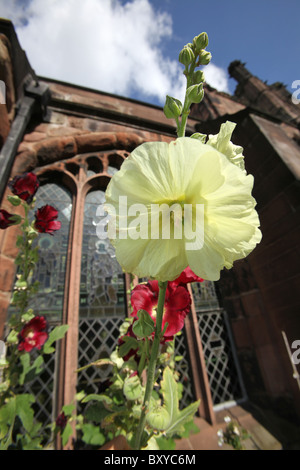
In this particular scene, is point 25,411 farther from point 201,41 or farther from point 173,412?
point 201,41

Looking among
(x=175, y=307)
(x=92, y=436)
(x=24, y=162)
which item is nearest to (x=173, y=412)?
(x=175, y=307)

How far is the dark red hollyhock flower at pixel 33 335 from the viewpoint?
1.14 m

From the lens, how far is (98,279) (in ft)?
8.89

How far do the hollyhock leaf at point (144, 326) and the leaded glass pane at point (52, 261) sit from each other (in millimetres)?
2114

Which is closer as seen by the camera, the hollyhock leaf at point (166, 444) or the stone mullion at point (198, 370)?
the hollyhock leaf at point (166, 444)

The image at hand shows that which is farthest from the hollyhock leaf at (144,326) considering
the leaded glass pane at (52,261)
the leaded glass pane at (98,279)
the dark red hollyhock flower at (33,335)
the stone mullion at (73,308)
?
the leaded glass pane at (98,279)

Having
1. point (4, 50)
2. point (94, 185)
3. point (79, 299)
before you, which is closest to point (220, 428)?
point (79, 299)

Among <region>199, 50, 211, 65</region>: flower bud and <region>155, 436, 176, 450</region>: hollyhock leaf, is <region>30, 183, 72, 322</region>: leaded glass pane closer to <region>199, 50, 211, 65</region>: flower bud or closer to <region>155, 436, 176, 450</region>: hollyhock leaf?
<region>155, 436, 176, 450</region>: hollyhock leaf

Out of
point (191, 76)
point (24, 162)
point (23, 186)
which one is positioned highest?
point (24, 162)

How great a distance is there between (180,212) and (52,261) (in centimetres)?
257

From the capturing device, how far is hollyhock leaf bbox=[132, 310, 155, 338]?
37 cm

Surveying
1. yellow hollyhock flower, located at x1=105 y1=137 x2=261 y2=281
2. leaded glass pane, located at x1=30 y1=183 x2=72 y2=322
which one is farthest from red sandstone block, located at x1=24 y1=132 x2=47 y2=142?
yellow hollyhock flower, located at x1=105 y1=137 x2=261 y2=281

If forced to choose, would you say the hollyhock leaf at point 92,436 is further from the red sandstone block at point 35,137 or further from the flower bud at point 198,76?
the red sandstone block at point 35,137

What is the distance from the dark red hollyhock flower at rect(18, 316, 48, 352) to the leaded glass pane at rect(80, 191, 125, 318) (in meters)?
1.25
